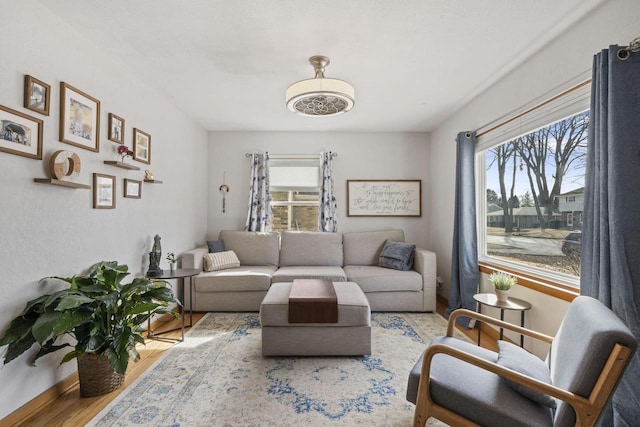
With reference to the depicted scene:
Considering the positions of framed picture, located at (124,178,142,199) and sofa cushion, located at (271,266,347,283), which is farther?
sofa cushion, located at (271,266,347,283)

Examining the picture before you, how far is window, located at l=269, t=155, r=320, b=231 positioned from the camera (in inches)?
185

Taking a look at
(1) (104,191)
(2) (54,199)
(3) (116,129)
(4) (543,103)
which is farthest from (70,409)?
(4) (543,103)

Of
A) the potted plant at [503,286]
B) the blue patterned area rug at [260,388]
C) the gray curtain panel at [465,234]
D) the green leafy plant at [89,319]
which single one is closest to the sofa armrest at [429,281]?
the gray curtain panel at [465,234]

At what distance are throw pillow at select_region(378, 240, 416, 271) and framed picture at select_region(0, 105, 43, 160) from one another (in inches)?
136

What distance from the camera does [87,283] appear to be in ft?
6.35

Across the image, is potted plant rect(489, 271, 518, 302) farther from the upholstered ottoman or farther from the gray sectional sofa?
the gray sectional sofa

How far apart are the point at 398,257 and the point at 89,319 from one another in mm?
3147

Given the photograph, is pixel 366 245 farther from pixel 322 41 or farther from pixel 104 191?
pixel 104 191

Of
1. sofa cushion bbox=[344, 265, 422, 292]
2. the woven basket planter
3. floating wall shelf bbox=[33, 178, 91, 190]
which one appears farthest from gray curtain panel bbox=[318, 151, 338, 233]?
the woven basket planter

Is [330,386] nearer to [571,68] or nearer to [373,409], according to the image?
[373,409]

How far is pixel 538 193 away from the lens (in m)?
2.55

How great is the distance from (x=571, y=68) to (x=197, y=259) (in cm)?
382

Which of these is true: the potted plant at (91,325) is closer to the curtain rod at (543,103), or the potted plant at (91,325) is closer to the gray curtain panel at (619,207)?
the gray curtain panel at (619,207)

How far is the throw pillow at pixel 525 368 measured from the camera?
4.23 feet
